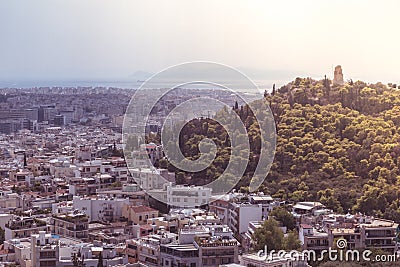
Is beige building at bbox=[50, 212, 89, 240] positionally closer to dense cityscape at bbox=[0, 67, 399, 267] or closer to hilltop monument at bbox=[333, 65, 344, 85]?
dense cityscape at bbox=[0, 67, 399, 267]

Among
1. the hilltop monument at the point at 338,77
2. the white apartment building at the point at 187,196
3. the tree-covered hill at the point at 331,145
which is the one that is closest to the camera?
the white apartment building at the point at 187,196

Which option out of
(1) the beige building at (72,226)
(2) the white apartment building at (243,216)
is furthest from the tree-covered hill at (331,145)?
(1) the beige building at (72,226)

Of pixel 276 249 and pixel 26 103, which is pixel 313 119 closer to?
pixel 276 249

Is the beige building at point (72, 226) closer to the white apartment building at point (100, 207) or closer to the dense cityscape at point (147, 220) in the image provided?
the dense cityscape at point (147, 220)

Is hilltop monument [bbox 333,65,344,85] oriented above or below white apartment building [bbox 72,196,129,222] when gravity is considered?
above

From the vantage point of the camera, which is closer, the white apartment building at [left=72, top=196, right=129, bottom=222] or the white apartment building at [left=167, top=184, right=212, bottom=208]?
the white apartment building at [left=72, top=196, right=129, bottom=222]

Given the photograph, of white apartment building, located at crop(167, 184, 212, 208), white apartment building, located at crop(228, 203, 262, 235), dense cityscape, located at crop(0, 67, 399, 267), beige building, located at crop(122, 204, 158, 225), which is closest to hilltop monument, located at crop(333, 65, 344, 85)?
dense cityscape, located at crop(0, 67, 399, 267)

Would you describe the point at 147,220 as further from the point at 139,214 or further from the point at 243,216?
the point at 243,216

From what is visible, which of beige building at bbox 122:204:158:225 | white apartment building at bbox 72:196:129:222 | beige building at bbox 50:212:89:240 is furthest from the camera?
white apartment building at bbox 72:196:129:222

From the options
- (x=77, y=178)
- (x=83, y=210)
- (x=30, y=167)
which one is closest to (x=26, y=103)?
(x=30, y=167)
